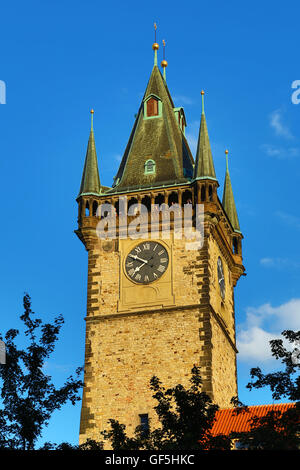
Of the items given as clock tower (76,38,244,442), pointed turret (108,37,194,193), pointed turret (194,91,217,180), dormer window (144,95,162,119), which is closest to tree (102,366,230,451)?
clock tower (76,38,244,442)

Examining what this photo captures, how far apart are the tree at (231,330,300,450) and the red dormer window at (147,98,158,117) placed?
89.6 ft

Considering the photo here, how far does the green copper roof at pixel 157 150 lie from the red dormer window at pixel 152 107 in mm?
216

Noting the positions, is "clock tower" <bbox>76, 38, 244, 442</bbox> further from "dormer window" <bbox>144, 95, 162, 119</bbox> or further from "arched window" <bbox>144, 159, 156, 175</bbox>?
"dormer window" <bbox>144, 95, 162, 119</bbox>

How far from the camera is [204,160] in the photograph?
1885 inches

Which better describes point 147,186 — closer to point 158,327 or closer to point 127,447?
point 158,327

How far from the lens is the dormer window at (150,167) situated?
49.5 metres

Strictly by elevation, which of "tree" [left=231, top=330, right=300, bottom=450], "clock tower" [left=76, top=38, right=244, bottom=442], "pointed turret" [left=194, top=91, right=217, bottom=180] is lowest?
"tree" [left=231, top=330, right=300, bottom=450]

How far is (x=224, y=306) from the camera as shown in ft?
159

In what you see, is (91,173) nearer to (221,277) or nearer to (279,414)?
(221,277)

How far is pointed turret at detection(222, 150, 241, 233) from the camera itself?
173 ft

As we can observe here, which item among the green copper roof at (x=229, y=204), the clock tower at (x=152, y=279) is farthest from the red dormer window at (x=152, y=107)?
the green copper roof at (x=229, y=204)

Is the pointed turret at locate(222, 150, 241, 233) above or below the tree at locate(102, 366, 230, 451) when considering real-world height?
above

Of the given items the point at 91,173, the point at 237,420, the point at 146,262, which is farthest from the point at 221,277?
the point at 237,420
